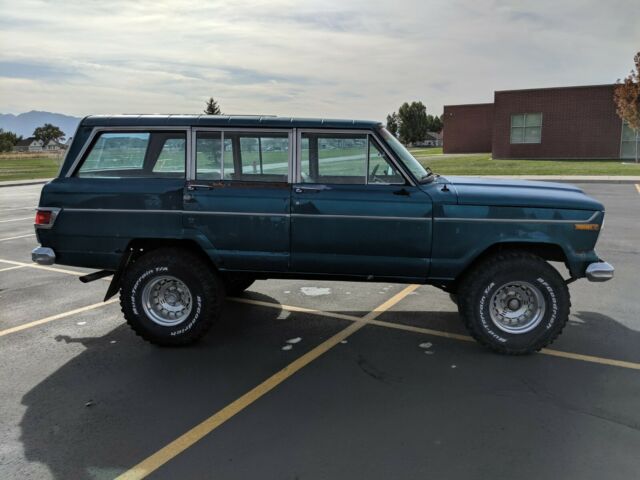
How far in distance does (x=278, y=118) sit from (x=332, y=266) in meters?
1.41

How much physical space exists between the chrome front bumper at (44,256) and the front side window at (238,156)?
1529mm

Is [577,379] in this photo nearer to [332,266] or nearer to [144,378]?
[332,266]

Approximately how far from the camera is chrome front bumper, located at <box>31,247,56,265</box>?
4812 mm

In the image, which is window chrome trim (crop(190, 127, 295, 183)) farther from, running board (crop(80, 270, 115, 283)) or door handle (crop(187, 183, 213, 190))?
running board (crop(80, 270, 115, 283))

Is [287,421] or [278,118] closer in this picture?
[287,421]

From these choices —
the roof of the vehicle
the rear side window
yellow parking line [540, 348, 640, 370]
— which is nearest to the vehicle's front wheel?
yellow parking line [540, 348, 640, 370]

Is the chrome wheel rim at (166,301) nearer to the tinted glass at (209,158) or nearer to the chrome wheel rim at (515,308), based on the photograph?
the tinted glass at (209,158)

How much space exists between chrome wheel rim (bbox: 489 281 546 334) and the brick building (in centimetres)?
3528

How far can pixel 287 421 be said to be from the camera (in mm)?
3457

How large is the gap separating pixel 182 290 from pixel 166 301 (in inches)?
7.5

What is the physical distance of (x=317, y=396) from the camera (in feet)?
12.5

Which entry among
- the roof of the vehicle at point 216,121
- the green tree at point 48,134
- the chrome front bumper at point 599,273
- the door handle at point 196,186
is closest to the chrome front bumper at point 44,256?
the roof of the vehicle at point 216,121

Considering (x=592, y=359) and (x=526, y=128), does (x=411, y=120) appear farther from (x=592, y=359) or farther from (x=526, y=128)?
(x=592, y=359)

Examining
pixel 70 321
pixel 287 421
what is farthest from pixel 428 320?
pixel 70 321
